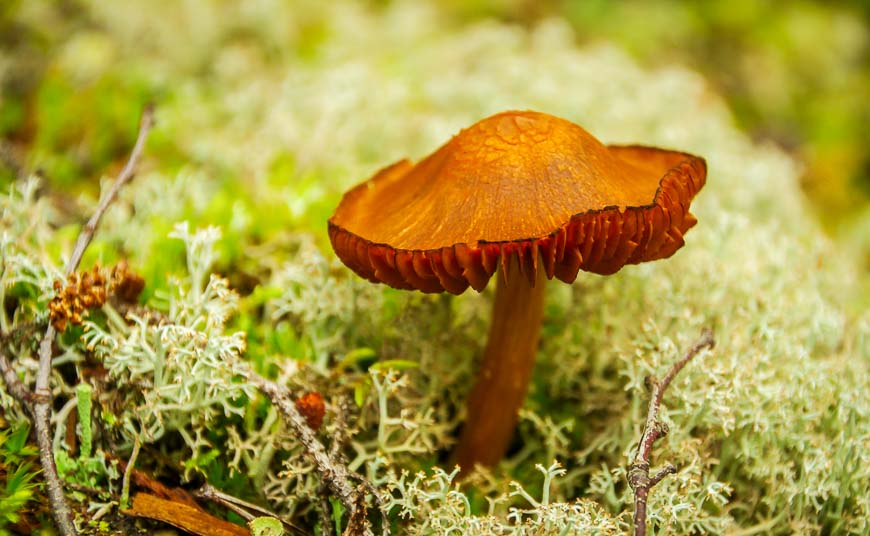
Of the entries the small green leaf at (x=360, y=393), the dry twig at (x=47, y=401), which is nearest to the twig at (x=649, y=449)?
the small green leaf at (x=360, y=393)

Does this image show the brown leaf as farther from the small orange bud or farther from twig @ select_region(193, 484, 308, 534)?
the small orange bud

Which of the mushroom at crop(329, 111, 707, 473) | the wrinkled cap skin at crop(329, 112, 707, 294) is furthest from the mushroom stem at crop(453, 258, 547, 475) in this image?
the wrinkled cap skin at crop(329, 112, 707, 294)

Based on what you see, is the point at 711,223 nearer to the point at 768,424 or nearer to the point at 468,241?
the point at 768,424

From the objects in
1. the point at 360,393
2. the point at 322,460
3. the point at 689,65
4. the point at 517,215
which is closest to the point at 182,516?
the point at 322,460

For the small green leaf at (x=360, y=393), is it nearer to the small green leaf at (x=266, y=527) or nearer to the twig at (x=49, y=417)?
the small green leaf at (x=266, y=527)

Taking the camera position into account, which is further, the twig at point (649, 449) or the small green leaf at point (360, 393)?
the small green leaf at point (360, 393)

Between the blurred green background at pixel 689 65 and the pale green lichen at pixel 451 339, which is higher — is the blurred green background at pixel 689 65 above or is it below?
above

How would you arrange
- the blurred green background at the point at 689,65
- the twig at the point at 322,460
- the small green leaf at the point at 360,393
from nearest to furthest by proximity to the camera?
1. the twig at the point at 322,460
2. the small green leaf at the point at 360,393
3. the blurred green background at the point at 689,65
